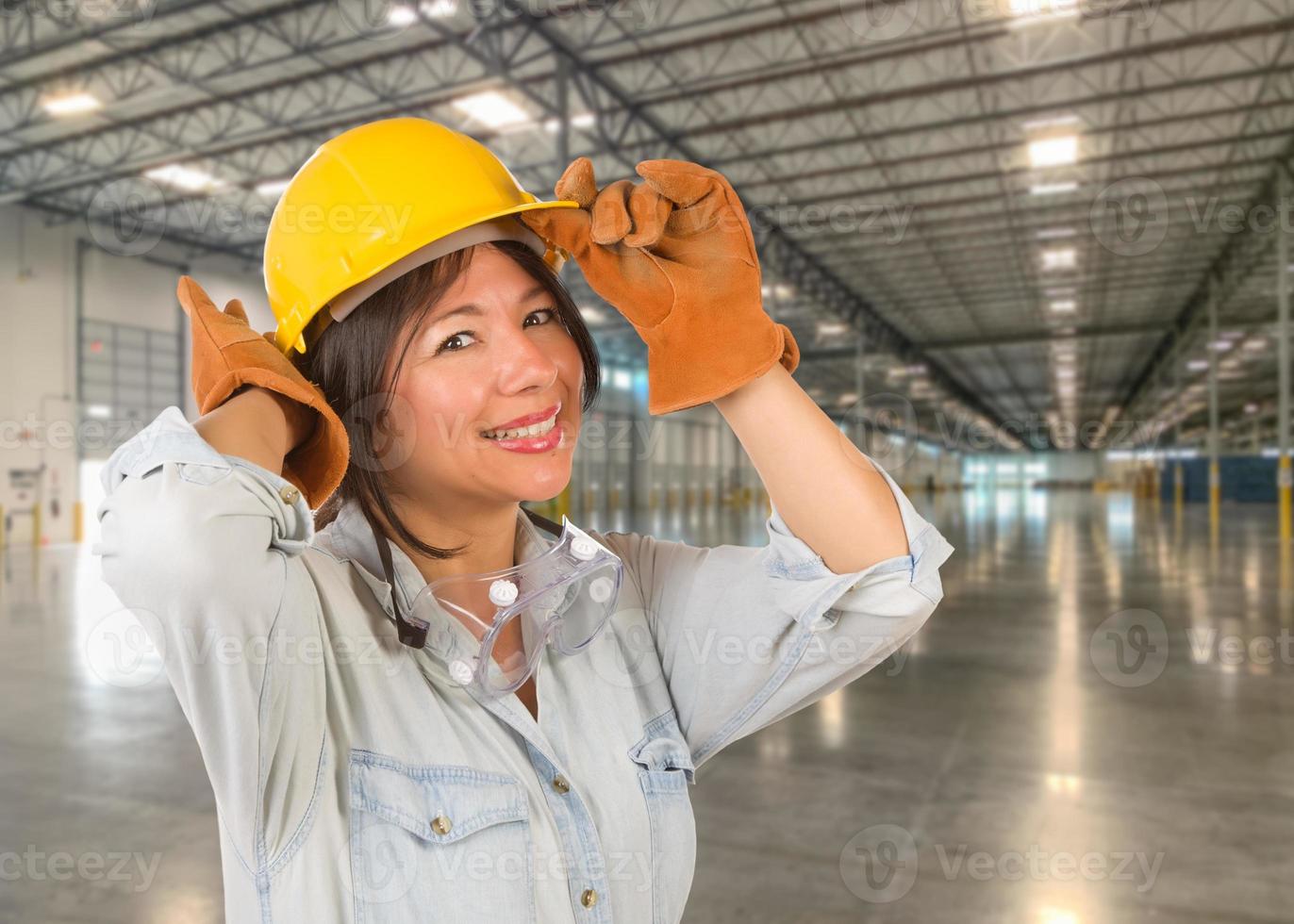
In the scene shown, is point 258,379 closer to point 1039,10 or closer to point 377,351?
point 377,351

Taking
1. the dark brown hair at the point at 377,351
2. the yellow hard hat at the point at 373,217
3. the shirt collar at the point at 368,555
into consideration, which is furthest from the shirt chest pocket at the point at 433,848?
the yellow hard hat at the point at 373,217

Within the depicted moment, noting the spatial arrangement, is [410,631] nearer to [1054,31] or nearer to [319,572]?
[319,572]

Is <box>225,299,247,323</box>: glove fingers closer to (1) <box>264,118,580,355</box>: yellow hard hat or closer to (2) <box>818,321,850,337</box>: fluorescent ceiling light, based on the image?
(1) <box>264,118,580,355</box>: yellow hard hat

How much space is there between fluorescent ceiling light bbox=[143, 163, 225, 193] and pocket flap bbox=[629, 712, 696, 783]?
21.2 meters

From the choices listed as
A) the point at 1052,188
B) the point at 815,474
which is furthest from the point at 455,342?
the point at 1052,188

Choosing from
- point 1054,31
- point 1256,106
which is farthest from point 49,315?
point 1256,106

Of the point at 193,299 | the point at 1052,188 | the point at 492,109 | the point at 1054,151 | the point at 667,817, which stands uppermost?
the point at 1052,188

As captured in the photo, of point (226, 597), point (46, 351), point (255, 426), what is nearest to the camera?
point (226, 597)

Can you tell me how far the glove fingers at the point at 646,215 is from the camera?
1183 mm

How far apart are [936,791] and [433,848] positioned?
3.99m

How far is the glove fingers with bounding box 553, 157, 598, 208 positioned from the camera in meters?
1.24

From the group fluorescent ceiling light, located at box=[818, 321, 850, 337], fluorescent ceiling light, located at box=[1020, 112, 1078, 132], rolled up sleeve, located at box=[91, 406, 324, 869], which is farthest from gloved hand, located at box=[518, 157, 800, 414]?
fluorescent ceiling light, located at box=[818, 321, 850, 337]

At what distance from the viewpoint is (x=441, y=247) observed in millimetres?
1305

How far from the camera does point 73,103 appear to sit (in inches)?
618
